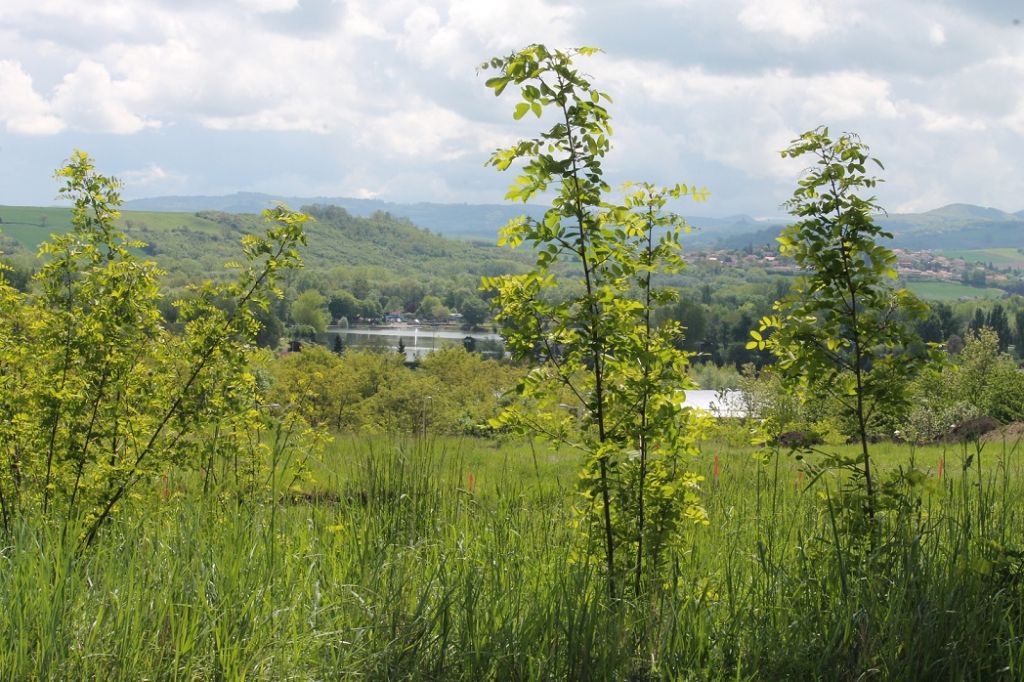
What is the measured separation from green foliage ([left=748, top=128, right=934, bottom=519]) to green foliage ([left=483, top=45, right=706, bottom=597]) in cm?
53

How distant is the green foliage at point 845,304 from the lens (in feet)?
13.9

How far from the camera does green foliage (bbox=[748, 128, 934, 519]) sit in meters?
4.24

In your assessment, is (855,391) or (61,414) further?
(61,414)

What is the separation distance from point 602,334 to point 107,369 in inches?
130

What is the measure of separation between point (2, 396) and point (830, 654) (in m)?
4.95

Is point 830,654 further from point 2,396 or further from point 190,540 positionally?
point 2,396

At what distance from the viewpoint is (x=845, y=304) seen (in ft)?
14.1

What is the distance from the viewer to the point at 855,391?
4.36 meters

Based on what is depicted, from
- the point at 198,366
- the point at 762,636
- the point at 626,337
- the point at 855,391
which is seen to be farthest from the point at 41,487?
the point at 855,391

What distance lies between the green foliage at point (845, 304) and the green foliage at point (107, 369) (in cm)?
317

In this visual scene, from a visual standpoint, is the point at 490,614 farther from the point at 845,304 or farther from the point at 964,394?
the point at 964,394

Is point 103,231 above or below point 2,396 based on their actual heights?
above

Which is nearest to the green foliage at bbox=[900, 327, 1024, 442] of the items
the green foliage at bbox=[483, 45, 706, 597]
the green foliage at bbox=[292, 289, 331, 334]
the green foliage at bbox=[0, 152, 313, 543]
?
the green foliage at bbox=[483, 45, 706, 597]

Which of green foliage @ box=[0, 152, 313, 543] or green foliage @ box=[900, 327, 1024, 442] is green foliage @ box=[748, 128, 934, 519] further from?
green foliage @ box=[0, 152, 313, 543]
